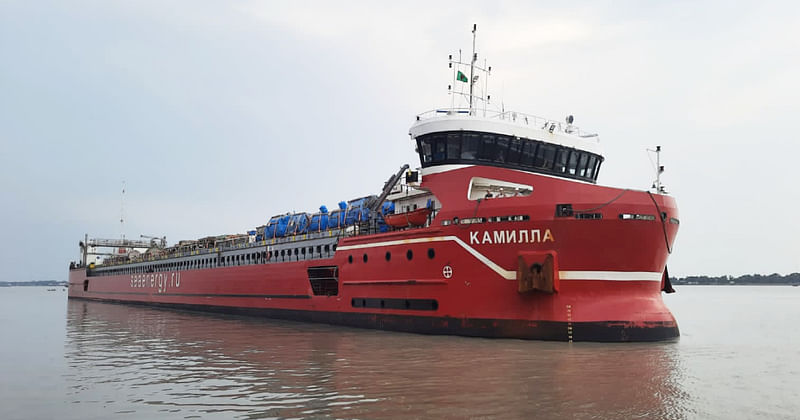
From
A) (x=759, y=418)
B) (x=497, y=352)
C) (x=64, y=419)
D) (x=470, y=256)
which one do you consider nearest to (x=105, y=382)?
(x=64, y=419)

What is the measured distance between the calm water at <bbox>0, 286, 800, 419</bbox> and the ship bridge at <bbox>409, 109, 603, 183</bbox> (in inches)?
254

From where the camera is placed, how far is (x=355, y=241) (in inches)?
859

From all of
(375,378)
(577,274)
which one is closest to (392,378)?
(375,378)

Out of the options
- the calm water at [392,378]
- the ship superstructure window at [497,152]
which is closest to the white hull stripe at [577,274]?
the calm water at [392,378]

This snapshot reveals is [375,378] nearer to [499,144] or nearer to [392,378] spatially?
Result: [392,378]

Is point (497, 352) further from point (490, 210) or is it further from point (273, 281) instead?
point (273, 281)

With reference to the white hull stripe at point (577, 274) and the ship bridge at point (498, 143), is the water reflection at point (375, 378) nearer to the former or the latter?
the white hull stripe at point (577, 274)

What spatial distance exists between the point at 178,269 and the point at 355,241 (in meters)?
23.4

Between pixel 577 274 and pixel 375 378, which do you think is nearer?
pixel 375 378

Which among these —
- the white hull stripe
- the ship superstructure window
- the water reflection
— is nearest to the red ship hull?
the white hull stripe

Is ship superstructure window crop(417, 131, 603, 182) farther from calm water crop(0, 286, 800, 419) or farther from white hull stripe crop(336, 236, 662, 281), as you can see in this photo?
calm water crop(0, 286, 800, 419)

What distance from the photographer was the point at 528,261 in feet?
53.5

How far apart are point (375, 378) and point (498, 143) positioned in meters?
10.7

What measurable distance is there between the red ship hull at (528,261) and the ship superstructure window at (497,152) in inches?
59.8
